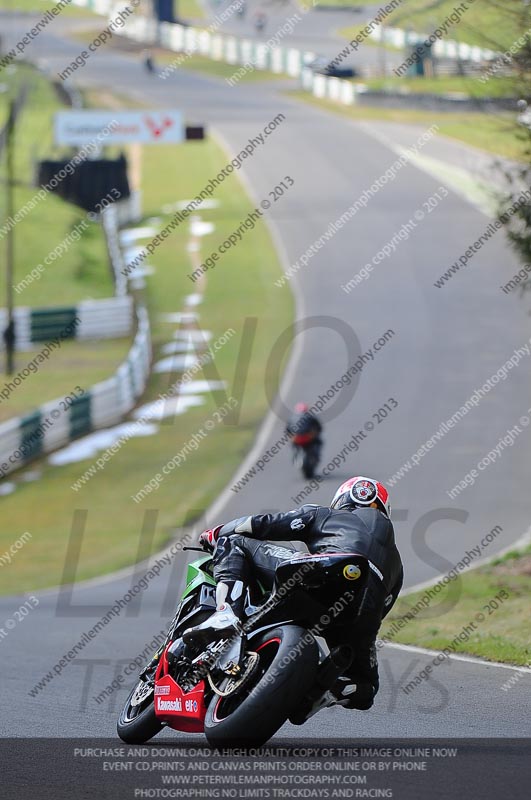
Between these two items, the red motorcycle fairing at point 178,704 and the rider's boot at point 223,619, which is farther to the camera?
the red motorcycle fairing at point 178,704

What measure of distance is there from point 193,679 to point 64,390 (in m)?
24.3

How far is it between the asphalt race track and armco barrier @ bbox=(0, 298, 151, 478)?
3435 mm

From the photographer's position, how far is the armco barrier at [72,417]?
966 inches

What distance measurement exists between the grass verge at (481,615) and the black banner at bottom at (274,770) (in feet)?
11.1

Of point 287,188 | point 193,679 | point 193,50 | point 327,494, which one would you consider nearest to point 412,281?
point 287,188

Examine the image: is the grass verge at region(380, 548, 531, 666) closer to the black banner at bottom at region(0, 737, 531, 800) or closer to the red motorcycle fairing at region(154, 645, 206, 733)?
the black banner at bottom at region(0, 737, 531, 800)

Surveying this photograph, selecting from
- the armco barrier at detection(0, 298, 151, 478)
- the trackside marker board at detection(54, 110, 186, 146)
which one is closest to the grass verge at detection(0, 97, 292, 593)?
the armco barrier at detection(0, 298, 151, 478)

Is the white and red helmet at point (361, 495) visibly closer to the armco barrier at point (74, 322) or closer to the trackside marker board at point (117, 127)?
the armco barrier at point (74, 322)

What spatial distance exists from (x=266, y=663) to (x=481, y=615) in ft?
22.0

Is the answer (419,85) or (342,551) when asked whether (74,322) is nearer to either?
(342,551)

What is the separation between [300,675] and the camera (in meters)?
6.07

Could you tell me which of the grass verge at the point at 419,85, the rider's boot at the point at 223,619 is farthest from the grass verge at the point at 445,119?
the rider's boot at the point at 223,619

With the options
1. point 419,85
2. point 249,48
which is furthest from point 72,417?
point 249,48

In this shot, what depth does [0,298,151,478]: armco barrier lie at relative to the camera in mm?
24531
